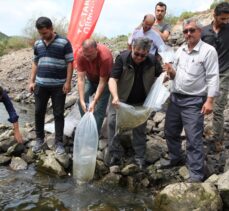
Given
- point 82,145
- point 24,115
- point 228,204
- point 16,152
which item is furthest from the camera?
point 24,115

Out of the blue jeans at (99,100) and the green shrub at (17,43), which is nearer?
the blue jeans at (99,100)

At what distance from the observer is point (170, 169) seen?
5.62 metres

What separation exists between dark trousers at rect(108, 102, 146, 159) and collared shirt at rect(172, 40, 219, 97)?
0.88 m

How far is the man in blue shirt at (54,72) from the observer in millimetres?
5695

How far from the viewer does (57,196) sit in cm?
493

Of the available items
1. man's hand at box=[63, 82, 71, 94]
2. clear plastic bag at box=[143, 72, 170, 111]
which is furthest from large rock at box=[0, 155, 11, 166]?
clear plastic bag at box=[143, 72, 170, 111]

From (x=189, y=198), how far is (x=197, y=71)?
5.14ft

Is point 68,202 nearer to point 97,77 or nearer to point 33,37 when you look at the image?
point 97,77

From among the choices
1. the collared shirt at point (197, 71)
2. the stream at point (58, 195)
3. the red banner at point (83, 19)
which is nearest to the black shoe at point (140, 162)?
the stream at point (58, 195)

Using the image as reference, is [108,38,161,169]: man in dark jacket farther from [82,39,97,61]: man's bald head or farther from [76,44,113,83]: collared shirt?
[82,39,97,61]: man's bald head

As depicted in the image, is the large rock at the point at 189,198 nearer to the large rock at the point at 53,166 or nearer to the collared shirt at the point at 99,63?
the large rock at the point at 53,166

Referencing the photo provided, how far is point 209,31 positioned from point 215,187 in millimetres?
2155

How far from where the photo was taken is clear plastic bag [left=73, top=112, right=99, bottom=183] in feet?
17.3

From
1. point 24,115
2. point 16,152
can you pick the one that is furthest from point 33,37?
point 16,152
